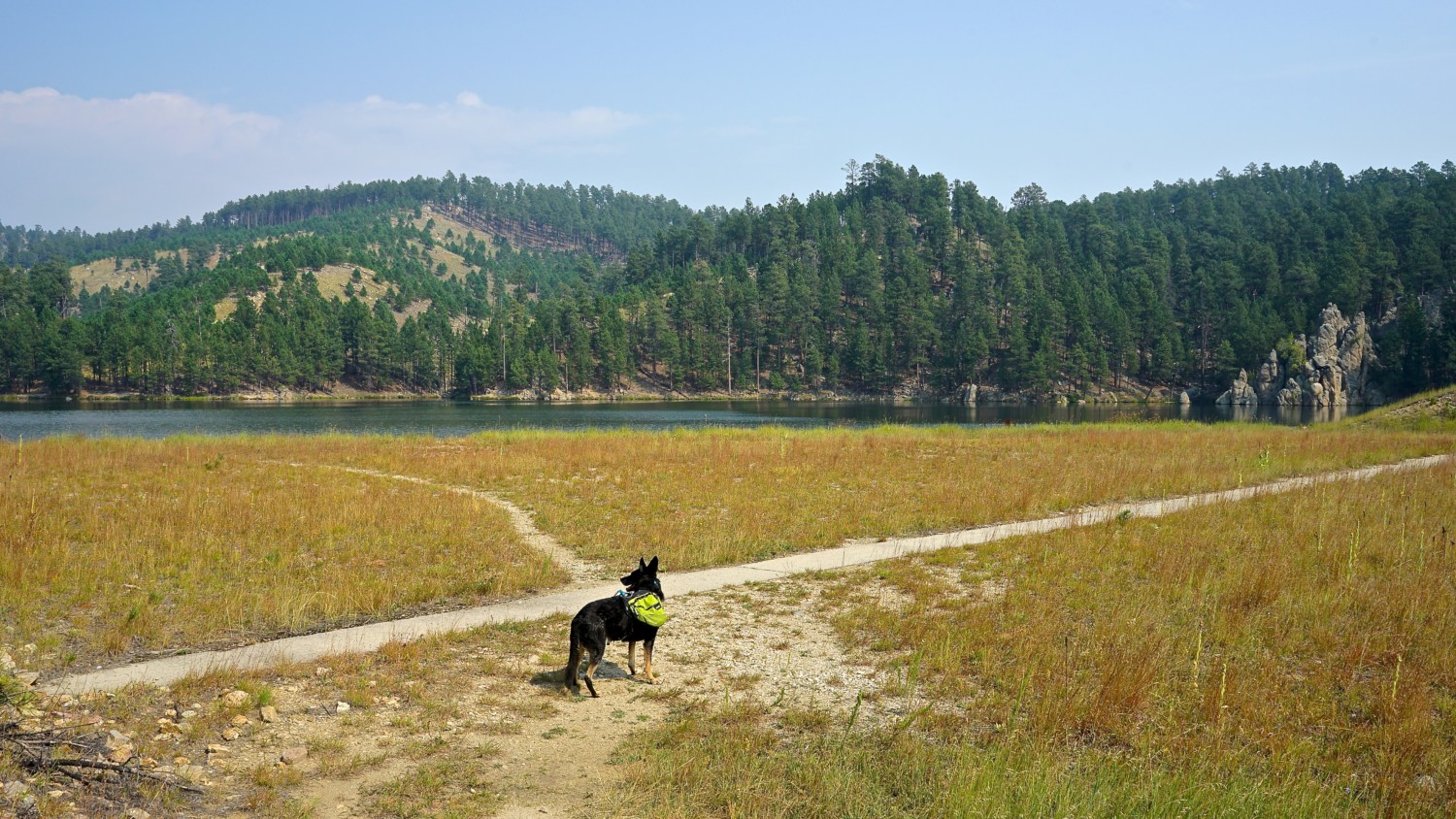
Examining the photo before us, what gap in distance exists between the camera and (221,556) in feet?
46.4

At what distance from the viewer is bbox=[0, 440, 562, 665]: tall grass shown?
1091cm

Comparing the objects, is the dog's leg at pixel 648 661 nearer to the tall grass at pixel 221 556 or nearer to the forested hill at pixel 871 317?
the tall grass at pixel 221 556

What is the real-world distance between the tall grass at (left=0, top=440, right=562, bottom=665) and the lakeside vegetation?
43 mm

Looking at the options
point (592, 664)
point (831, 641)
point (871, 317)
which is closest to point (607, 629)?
point (592, 664)

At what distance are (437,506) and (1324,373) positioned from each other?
394ft

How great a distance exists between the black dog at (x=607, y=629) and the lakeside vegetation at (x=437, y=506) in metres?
4.17

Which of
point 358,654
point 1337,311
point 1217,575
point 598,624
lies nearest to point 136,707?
point 358,654

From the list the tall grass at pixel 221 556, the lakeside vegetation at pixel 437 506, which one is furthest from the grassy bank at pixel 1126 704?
the tall grass at pixel 221 556

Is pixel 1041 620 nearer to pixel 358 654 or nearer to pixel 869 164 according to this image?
pixel 358 654

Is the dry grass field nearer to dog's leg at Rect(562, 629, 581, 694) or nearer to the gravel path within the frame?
dog's leg at Rect(562, 629, 581, 694)

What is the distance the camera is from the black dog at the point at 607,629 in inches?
344

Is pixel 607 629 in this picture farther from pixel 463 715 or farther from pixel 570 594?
pixel 570 594

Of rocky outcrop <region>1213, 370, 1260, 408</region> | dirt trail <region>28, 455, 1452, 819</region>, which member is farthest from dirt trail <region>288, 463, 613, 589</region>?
rocky outcrop <region>1213, 370, 1260, 408</region>

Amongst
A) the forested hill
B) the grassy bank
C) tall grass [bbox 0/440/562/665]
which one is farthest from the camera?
the forested hill
